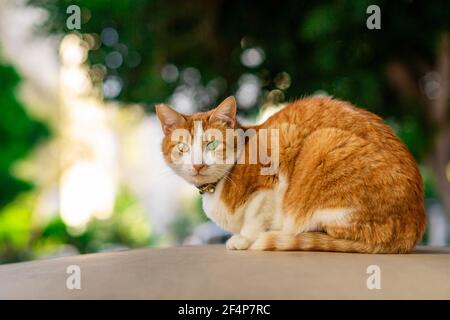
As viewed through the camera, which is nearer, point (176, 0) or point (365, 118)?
point (365, 118)

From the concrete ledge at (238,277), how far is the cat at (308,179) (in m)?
0.07

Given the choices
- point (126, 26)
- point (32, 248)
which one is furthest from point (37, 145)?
point (126, 26)

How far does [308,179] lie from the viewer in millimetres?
1286

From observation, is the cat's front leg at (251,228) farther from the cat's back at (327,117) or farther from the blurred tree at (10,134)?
the blurred tree at (10,134)

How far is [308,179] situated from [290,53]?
4.12 ft

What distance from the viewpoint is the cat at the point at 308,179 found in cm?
124

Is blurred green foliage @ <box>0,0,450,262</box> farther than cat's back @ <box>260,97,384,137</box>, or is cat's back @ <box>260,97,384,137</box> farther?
blurred green foliage @ <box>0,0,450,262</box>

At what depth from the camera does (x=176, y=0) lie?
8.39 ft

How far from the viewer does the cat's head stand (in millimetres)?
Answer: 1310

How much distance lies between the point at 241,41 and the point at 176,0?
0.33m

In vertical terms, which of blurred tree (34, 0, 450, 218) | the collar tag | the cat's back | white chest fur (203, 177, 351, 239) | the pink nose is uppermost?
blurred tree (34, 0, 450, 218)

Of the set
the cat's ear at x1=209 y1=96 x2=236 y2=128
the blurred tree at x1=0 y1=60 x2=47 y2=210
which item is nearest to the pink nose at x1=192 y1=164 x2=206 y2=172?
the cat's ear at x1=209 y1=96 x2=236 y2=128

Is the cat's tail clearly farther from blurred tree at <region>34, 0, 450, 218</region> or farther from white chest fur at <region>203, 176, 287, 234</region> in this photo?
blurred tree at <region>34, 0, 450, 218</region>
